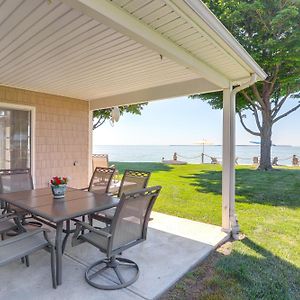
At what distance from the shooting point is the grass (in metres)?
2.75

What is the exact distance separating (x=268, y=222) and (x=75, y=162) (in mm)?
4651

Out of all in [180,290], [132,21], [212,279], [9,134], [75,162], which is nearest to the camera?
[132,21]

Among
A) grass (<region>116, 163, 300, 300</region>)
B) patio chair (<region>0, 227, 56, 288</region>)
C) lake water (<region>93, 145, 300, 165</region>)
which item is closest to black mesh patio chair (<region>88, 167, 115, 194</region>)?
grass (<region>116, 163, 300, 300</region>)

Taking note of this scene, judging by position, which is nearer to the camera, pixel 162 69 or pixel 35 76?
pixel 162 69

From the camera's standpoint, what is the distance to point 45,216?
2779 mm

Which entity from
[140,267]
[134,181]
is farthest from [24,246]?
[134,181]

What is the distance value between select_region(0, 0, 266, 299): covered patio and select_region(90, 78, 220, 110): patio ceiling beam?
20 mm

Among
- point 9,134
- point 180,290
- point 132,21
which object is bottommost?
point 180,290

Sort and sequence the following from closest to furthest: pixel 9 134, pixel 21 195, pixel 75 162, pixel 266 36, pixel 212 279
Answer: pixel 212 279
pixel 21 195
pixel 9 134
pixel 75 162
pixel 266 36

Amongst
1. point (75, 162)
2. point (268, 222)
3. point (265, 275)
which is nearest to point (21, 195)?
point (75, 162)

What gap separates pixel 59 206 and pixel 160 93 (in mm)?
2999

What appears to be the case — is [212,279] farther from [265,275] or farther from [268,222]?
[268,222]

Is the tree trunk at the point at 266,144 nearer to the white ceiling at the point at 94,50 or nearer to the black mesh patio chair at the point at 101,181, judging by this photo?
the white ceiling at the point at 94,50

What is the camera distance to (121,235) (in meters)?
2.60
